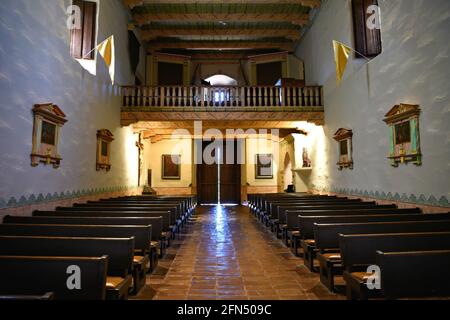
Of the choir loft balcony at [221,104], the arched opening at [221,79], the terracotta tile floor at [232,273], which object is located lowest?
the terracotta tile floor at [232,273]

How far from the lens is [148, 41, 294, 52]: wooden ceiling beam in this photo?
13.8m

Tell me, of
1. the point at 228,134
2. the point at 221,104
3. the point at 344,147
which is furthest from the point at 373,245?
the point at 228,134

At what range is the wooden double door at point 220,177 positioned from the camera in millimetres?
16516

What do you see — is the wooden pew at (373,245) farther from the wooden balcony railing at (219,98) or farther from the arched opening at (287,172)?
the arched opening at (287,172)

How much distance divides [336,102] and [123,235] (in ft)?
25.1

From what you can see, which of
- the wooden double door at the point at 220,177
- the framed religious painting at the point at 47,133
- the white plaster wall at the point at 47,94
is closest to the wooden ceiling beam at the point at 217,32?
the white plaster wall at the point at 47,94

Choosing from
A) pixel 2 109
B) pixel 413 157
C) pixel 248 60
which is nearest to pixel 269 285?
pixel 413 157

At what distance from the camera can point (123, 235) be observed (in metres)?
3.36

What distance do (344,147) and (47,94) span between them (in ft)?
23.7

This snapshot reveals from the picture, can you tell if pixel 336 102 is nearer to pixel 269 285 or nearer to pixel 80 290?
pixel 269 285

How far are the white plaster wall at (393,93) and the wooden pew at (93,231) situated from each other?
14.5ft

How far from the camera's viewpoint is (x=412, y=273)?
217 cm

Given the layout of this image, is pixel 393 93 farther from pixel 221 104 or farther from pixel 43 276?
pixel 43 276
